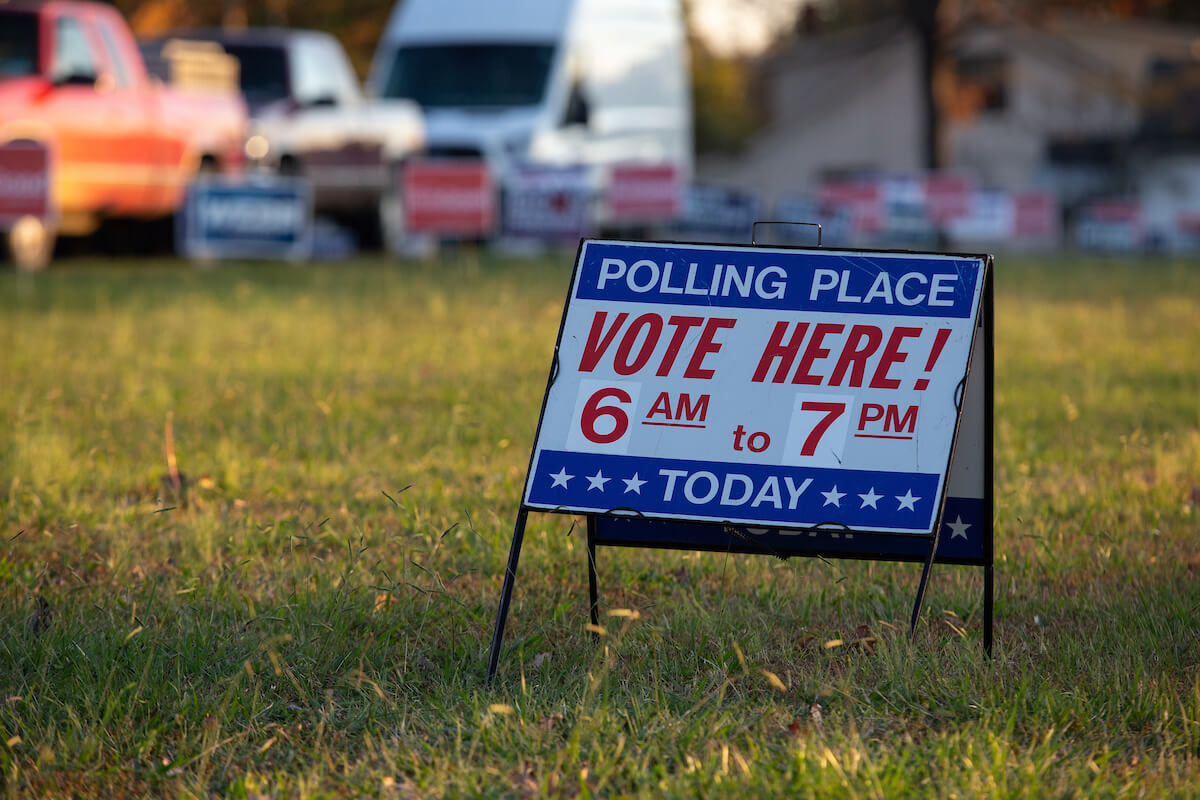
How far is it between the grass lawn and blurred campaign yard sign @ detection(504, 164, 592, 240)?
39.6 ft

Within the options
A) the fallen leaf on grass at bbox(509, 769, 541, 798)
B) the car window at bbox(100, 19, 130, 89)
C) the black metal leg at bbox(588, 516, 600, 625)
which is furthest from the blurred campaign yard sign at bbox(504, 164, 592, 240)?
the fallen leaf on grass at bbox(509, 769, 541, 798)

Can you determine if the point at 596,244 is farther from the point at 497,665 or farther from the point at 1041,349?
the point at 1041,349

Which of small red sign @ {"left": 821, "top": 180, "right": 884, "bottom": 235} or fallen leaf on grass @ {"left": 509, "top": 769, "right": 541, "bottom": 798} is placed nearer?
fallen leaf on grass @ {"left": 509, "top": 769, "right": 541, "bottom": 798}

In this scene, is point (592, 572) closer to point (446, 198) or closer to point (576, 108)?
point (446, 198)

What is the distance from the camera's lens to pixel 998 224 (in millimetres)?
32625

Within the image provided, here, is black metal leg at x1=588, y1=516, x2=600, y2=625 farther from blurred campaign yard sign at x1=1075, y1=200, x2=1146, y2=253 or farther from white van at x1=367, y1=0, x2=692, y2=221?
blurred campaign yard sign at x1=1075, y1=200, x2=1146, y2=253

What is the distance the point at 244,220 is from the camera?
51.4 ft

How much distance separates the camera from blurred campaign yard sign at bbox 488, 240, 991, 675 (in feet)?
12.3

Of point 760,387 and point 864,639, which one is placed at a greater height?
point 760,387

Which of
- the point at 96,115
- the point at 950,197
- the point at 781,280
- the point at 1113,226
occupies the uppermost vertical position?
the point at 96,115

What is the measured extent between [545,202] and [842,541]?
16456 mm

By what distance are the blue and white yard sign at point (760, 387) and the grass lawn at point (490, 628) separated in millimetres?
434

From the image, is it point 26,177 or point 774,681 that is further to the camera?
point 26,177

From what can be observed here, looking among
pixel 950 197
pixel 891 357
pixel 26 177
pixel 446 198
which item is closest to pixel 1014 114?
pixel 950 197
